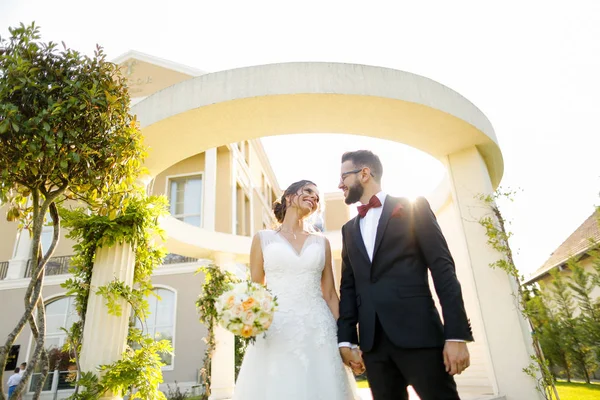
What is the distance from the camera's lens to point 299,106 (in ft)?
14.5

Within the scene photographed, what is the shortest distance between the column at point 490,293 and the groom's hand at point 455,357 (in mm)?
3193

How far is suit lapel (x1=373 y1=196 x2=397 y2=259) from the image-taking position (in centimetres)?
225

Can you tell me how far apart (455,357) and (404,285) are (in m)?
0.43

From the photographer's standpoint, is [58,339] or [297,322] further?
[58,339]

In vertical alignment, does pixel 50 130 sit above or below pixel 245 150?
below

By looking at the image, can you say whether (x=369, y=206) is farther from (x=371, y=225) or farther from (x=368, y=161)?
(x=368, y=161)

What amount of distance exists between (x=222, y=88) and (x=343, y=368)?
123 inches

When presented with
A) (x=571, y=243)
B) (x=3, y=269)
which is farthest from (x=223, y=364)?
(x=571, y=243)

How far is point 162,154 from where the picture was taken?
4883 mm

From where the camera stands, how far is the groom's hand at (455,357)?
6.14ft

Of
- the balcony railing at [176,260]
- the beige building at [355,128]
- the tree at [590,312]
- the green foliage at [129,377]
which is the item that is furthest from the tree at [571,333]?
the balcony railing at [176,260]

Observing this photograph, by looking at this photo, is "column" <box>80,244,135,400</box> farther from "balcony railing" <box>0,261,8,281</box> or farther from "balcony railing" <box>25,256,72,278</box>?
"balcony railing" <box>0,261,8,281</box>

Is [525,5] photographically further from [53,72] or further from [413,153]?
[53,72]

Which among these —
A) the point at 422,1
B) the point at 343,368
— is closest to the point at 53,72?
the point at 343,368
